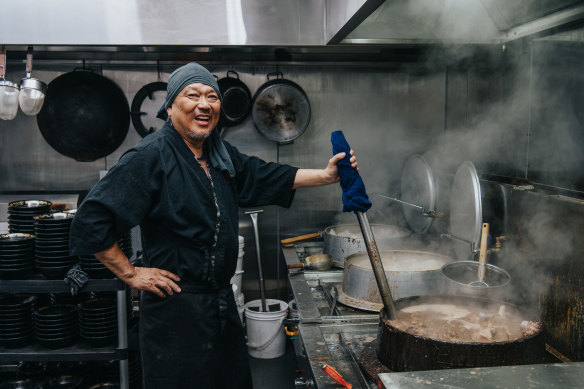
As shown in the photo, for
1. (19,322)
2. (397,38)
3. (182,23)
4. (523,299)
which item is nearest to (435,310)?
(523,299)

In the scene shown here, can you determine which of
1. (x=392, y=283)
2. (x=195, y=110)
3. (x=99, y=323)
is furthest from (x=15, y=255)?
(x=392, y=283)

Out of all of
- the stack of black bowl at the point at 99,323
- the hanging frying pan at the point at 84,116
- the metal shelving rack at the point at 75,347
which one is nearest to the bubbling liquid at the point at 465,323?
the metal shelving rack at the point at 75,347

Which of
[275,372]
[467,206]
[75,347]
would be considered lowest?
[275,372]

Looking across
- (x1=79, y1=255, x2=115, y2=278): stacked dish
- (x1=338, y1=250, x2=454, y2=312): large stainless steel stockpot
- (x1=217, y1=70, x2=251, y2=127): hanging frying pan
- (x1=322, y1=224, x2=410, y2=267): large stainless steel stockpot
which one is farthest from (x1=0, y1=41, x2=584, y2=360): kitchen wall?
(x1=79, y1=255, x2=115, y2=278): stacked dish

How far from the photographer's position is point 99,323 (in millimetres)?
2752

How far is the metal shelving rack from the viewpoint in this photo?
270 cm

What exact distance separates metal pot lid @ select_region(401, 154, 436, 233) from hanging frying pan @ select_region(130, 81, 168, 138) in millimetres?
2146

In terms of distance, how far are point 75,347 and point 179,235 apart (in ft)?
4.94

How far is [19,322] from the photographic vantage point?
277 centimetres

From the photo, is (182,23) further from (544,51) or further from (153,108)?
(544,51)

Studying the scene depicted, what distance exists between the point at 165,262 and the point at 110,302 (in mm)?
1180

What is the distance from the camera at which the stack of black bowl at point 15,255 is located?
8.68 feet

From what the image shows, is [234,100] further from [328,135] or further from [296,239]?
[296,239]

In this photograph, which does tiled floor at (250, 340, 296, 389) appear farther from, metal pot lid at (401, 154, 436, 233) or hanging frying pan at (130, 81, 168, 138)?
hanging frying pan at (130, 81, 168, 138)
